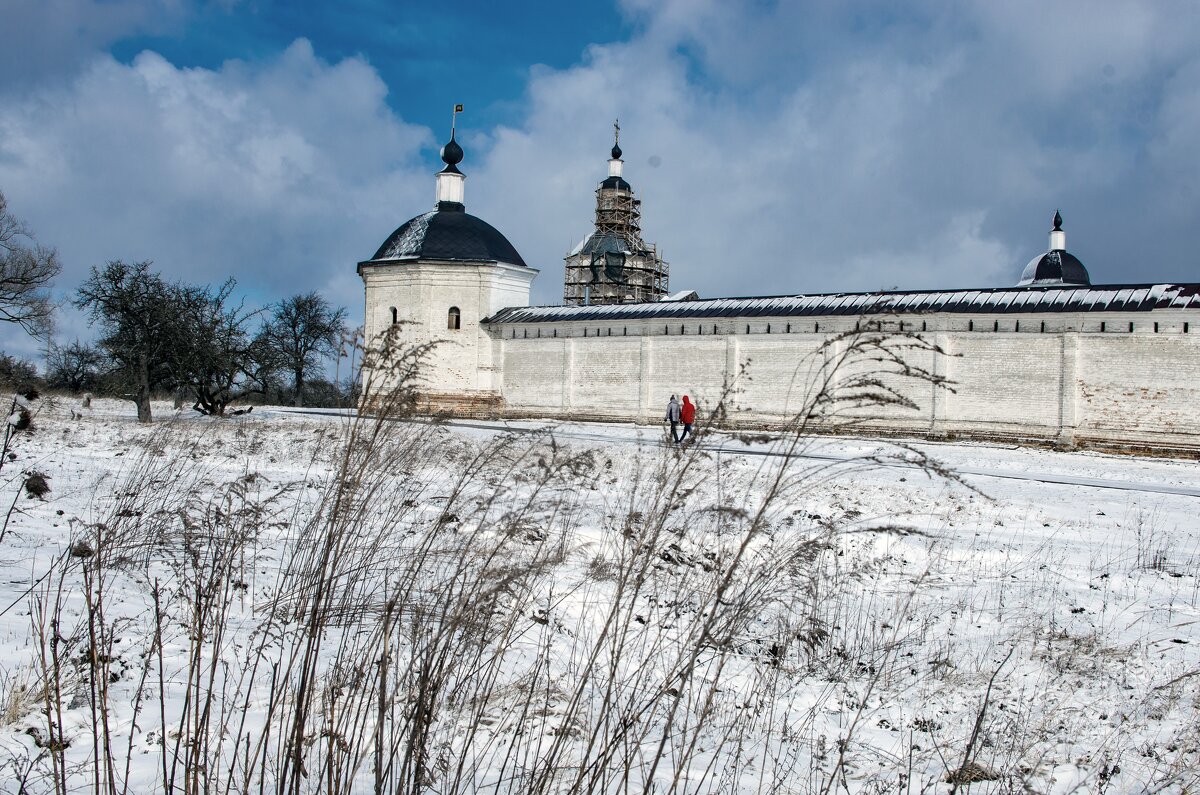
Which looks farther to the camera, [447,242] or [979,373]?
[447,242]

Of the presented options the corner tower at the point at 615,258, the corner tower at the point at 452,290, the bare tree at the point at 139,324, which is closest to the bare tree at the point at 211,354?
the bare tree at the point at 139,324

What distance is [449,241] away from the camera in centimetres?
2986

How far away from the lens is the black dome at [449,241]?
1164 inches

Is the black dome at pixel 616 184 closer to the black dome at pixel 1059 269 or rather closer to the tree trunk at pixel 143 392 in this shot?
the black dome at pixel 1059 269

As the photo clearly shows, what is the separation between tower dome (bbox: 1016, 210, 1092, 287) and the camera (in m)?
37.6

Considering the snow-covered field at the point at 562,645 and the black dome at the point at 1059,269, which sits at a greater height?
the black dome at the point at 1059,269

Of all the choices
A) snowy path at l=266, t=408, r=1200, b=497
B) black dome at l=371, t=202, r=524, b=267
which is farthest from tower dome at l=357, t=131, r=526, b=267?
snowy path at l=266, t=408, r=1200, b=497

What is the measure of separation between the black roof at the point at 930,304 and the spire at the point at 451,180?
23.4 ft

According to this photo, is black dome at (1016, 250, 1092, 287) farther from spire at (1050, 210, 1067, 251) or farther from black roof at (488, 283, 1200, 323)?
black roof at (488, 283, 1200, 323)

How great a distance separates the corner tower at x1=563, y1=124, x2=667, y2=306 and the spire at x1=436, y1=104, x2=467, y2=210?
12774 millimetres

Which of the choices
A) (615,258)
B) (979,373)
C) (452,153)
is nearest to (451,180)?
(452,153)

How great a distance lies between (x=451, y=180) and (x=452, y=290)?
20.3 ft

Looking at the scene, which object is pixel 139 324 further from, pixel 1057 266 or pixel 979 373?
pixel 1057 266

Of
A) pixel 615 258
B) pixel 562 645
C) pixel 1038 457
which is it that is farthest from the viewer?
pixel 615 258
